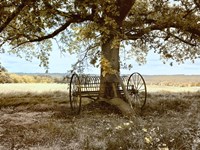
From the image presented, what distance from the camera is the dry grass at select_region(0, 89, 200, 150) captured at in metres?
13.6

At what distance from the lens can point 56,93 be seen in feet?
126

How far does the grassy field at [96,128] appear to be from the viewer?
535 inches

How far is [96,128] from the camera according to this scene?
18.0 m

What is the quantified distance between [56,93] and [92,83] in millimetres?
13090

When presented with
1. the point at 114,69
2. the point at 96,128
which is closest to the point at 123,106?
the point at 114,69

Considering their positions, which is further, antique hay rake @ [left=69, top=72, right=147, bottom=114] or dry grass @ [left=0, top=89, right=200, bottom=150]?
antique hay rake @ [left=69, top=72, right=147, bottom=114]

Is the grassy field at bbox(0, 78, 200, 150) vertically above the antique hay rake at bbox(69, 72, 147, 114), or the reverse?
the antique hay rake at bbox(69, 72, 147, 114)

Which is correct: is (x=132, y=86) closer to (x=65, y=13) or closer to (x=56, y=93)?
(x=65, y=13)

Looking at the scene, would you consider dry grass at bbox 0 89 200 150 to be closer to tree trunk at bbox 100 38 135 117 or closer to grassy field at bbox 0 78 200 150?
grassy field at bbox 0 78 200 150

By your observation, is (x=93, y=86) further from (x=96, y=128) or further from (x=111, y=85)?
(x=96, y=128)

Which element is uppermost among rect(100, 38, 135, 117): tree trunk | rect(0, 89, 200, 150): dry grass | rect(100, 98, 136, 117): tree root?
rect(100, 38, 135, 117): tree trunk

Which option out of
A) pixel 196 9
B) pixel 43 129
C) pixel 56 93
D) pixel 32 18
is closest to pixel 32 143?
pixel 43 129

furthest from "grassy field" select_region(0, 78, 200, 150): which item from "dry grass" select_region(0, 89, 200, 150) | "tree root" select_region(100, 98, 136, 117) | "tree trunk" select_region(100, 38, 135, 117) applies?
"tree trunk" select_region(100, 38, 135, 117)

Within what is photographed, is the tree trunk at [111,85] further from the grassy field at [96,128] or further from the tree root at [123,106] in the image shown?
the grassy field at [96,128]
